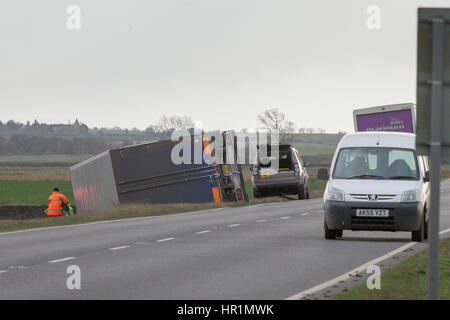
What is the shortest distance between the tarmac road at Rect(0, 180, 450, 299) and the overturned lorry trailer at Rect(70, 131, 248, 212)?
8.97 m

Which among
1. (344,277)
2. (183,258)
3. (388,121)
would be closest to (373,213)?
(183,258)

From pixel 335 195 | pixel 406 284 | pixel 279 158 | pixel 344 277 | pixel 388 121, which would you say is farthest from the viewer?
pixel 279 158

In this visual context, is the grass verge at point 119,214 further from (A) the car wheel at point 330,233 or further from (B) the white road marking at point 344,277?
(B) the white road marking at point 344,277

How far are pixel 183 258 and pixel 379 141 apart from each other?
5.99 m

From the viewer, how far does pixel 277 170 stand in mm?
38062

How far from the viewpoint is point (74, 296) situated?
10.6 meters

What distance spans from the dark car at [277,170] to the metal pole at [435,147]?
29551 millimetres

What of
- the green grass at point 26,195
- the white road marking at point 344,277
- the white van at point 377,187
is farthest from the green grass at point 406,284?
the green grass at point 26,195

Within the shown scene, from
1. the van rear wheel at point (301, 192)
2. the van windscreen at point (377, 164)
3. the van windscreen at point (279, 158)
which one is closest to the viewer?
the van windscreen at point (377, 164)

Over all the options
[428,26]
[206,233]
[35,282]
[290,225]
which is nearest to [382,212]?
[206,233]

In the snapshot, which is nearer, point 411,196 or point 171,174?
point 411,196

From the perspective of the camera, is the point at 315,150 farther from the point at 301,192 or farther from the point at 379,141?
the point at 379,141

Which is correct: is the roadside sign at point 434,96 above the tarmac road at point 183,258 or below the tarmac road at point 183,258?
above

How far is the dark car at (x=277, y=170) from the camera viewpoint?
124 ft
